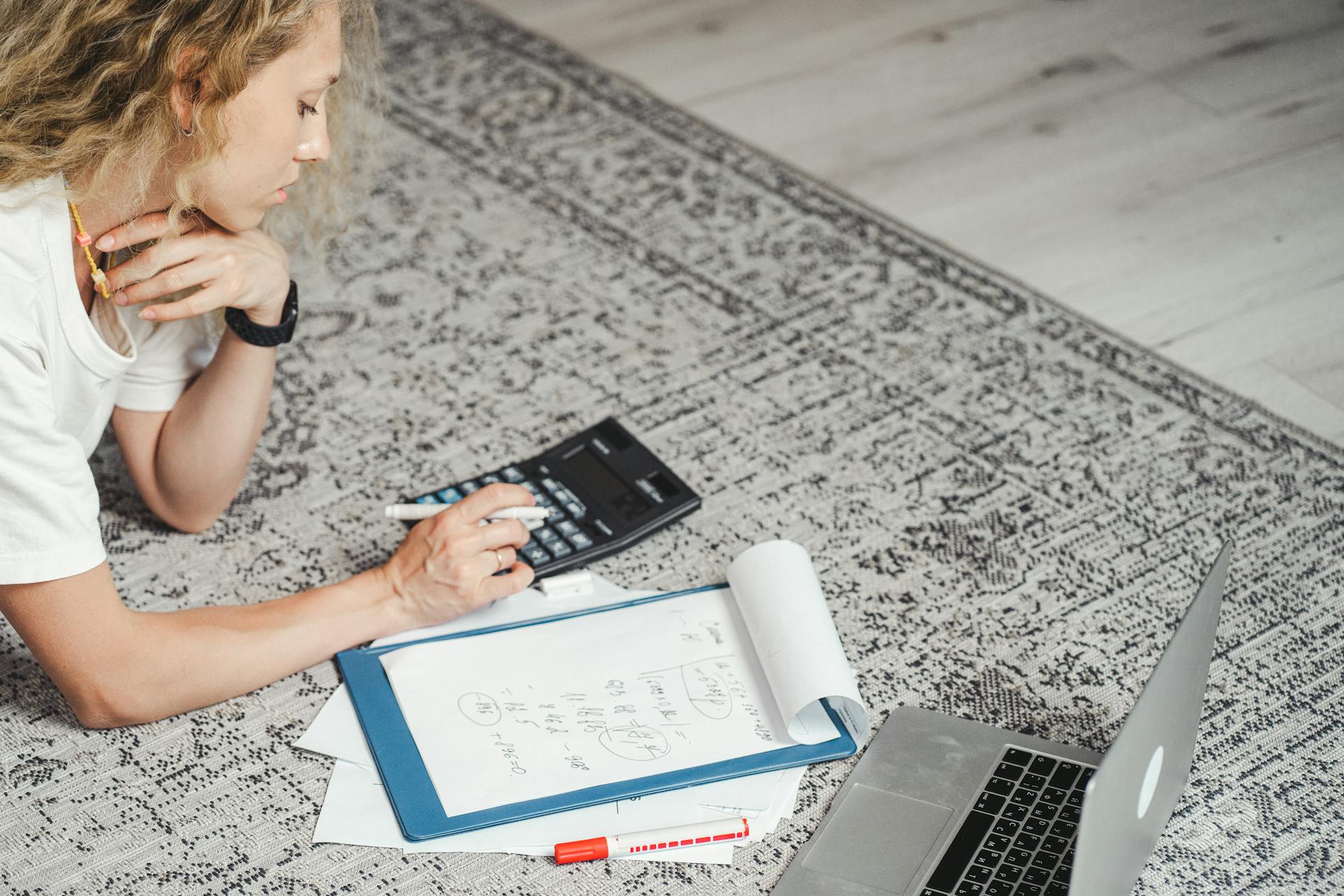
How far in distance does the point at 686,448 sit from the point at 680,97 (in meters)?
0.90

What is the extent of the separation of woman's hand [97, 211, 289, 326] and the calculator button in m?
0.28

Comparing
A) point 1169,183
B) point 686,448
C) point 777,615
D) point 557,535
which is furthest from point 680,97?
point 777,615

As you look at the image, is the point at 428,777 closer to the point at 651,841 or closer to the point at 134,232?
the point at 651,841

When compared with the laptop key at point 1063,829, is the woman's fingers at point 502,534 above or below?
above

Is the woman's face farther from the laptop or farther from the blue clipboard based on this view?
the laptop

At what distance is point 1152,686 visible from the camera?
0.72 m

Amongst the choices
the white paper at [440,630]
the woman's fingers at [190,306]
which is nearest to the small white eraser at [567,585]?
the white paper at [440,630]

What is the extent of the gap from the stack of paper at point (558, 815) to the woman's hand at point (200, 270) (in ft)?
1.13

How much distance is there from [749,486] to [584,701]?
1.07ft

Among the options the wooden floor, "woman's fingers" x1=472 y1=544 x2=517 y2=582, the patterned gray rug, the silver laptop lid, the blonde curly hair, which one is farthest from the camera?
the wooden floor

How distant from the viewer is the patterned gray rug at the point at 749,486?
923 millimetres

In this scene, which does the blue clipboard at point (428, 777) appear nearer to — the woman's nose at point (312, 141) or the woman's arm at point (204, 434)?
the woman's arm at point (204, 434)

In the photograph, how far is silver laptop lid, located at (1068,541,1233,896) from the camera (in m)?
0.69

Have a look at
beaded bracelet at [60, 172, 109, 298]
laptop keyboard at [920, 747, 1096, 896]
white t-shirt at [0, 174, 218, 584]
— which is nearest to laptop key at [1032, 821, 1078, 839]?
laptop keyboard at [920, 747, 1096, 896]
